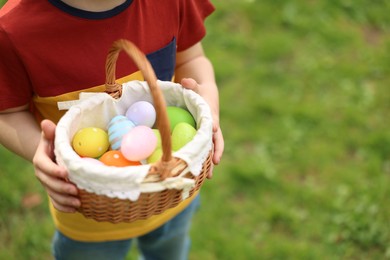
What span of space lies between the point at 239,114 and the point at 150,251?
101 centimetres

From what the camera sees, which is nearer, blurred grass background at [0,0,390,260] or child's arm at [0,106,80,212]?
child's arm at [0,106,80,212]

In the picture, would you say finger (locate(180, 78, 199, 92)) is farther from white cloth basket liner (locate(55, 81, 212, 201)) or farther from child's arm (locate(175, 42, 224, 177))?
child's arm (locate(175, 42, 224, 177))

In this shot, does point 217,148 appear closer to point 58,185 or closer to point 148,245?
point 58,185

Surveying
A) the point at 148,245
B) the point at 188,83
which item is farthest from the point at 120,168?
the point at 148,245

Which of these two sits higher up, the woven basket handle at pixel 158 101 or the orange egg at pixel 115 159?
the woven basket handle at pixel 158 101

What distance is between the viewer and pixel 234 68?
258 cm

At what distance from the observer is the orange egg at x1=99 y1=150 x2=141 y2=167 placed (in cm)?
94

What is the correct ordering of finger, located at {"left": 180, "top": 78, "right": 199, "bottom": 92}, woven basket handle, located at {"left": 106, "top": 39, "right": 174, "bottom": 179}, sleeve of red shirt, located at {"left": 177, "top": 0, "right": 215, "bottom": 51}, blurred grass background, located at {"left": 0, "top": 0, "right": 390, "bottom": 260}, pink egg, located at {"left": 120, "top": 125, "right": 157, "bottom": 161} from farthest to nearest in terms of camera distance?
blurred grass background, located at {"left": 0, "top": 0, "right": 390, "bottom": 260}
sleeve of red shirt, located at {"left": 177, "top": 0, "right": 215, "bottom": 51}
finger, located at {"left": 180, "top": 78, "right": 199, "bottom": 92}
pink egg, located at {"left": 120, "top": 125, "right": 157, "bottom": 161}
woven basket handle, located at {"left": 106, "top": 39, "right": 174, "bottom": 179}

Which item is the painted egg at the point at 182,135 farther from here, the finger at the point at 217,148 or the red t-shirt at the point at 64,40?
the red t-shirt at the point at 64,40

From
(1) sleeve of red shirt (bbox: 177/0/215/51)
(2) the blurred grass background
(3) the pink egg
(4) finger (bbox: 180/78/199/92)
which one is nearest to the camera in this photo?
(3) the pink egg

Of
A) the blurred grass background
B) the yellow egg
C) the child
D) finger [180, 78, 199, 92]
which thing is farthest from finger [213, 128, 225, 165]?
the blurred grass background

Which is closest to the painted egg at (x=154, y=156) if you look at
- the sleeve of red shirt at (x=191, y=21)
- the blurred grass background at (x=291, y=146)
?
the sleeve of red shirt at (x=191, y=21)

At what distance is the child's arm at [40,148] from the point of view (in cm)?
91

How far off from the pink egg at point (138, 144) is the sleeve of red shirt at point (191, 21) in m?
0.38
